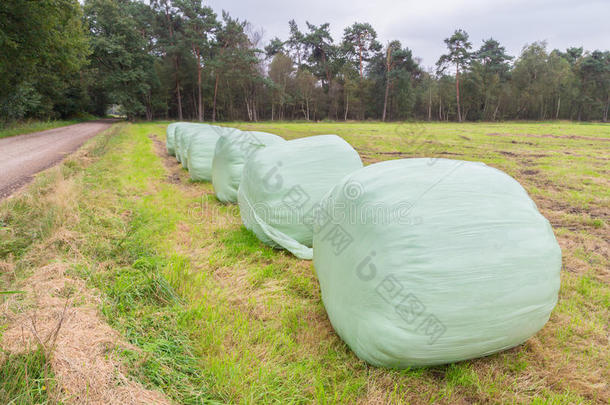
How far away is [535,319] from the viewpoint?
163 centimetres

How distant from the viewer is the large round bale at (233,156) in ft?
15.8

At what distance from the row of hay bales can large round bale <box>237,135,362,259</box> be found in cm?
123

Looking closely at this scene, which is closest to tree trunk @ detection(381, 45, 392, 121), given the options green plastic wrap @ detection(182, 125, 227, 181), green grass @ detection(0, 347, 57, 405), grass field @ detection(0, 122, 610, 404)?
green plastic wrap @ detection(182, 125, 227, 181)

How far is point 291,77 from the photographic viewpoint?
4338 centimetres

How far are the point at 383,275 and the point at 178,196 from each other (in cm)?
495

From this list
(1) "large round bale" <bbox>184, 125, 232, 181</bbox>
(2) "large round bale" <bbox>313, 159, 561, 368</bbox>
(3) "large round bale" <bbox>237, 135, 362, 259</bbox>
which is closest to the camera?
(2) "large round bale" <bbox>313, 159, 561, 368</bbox>

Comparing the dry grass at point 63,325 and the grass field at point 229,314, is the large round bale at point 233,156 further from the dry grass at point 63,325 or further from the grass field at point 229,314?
the dry grass at point 63,325

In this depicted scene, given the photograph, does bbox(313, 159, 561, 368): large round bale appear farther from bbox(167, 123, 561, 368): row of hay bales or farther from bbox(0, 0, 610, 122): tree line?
bbox(0, 0, 610, 122): tree line

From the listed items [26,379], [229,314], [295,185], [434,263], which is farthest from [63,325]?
[295,185]

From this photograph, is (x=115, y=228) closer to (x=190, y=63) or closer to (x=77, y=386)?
(x=77, y=386)

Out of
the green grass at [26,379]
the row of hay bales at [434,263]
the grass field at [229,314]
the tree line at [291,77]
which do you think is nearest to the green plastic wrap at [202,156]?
the grass field at [229,314]

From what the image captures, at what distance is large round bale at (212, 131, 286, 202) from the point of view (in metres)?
4.83

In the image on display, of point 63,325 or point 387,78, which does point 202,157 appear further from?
point 387,78

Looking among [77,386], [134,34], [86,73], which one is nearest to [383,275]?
[77,386]
